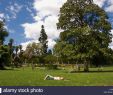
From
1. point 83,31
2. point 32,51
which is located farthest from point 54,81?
point 32,51

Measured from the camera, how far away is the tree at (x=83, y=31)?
68188 millimetres

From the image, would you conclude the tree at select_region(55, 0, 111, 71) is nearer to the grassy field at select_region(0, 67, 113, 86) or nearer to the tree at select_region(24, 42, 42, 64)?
the grassy field at select_region(0, 67, 113, 86)

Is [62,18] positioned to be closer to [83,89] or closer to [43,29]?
[83,89]

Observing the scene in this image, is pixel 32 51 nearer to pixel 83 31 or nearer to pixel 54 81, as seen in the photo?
pixel 83 31

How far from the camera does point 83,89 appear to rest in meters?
17.0

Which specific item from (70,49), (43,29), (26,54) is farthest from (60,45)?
(43,29)

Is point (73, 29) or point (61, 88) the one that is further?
point (73, 29)

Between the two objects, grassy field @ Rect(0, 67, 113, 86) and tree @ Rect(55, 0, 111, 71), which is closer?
grassy field @ Rect(0, 67, 113, 86)

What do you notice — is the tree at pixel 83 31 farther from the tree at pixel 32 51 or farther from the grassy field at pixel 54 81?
the tree at pixel 32 51

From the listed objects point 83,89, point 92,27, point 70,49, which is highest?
point 92,27

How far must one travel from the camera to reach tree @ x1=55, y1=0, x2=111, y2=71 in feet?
224

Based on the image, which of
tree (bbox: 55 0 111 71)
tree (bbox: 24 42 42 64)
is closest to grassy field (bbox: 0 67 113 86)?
tree (bbox: 55 0 111 71)

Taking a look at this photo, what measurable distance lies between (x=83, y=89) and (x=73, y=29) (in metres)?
53.1

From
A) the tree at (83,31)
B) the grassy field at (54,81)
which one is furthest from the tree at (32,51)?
the grassy field at (54,81)
